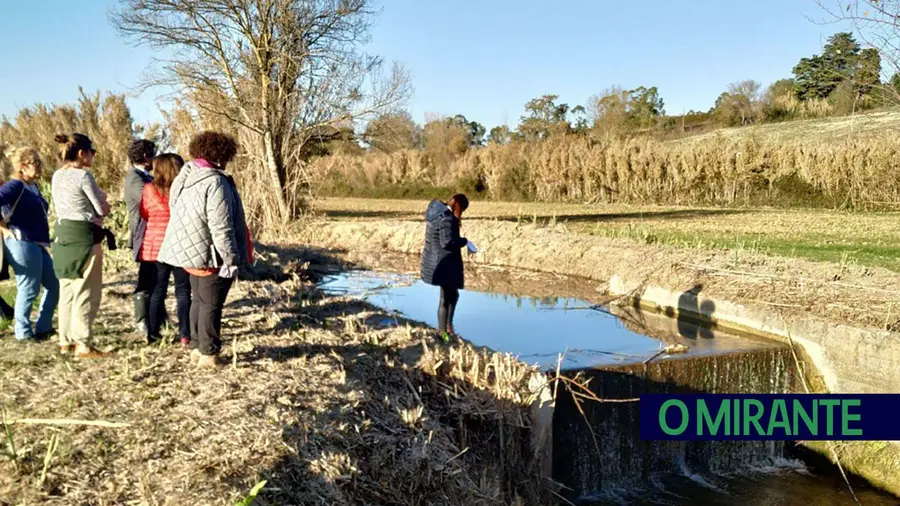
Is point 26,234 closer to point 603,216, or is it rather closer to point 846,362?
point 846,362

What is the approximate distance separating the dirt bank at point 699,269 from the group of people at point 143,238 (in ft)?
19.8

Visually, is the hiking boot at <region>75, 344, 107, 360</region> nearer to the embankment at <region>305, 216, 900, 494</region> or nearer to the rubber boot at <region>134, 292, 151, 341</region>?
the rubber boot at <region>134, 292, 151, 341</region>

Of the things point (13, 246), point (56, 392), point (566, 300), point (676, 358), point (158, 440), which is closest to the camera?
point (158, 440)

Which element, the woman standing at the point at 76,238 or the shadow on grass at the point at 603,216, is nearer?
the woman standing at the point at 76,238

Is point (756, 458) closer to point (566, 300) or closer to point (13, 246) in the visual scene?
point (566, 300)

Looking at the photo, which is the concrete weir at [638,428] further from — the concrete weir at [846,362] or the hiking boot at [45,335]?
the hiking boot at [45,335]

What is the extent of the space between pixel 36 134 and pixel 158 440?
Result: 16800 millimetres

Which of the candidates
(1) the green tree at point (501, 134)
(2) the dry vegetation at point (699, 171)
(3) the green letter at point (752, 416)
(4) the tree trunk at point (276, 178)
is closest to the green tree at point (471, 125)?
(1) the green tree at point (501, 134)

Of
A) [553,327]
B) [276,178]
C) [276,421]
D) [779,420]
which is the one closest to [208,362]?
[276,421]

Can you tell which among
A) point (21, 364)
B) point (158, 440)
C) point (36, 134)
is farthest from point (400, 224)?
point (158, 440)

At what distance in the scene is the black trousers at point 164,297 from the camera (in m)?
5.68

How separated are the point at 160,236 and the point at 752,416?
479 cm

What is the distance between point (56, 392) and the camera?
4.51 meters

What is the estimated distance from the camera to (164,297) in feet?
19.1
